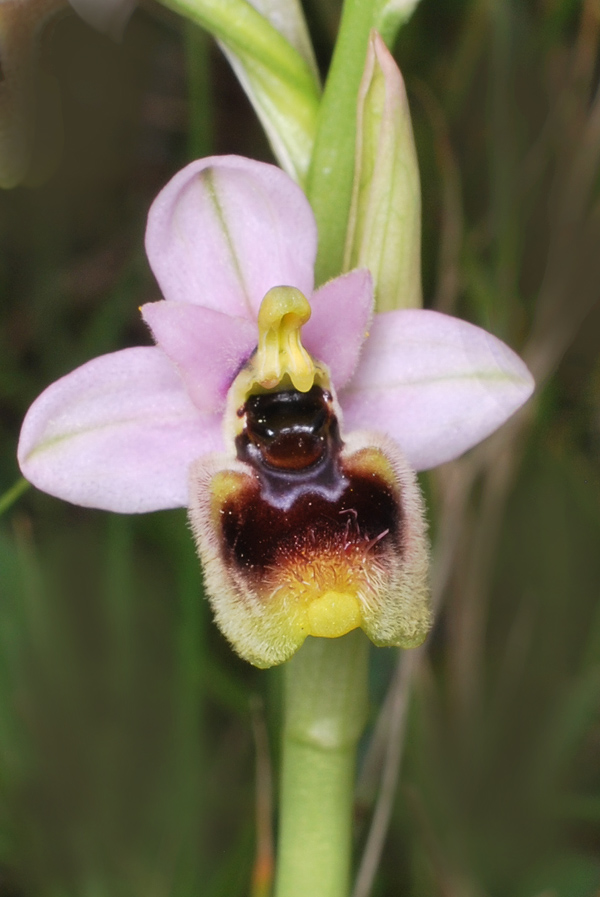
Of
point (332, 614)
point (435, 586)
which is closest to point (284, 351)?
point (332, 614)

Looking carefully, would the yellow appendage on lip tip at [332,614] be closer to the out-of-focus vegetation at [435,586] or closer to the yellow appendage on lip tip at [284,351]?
the yellow appendage on lip tip at [284,351]

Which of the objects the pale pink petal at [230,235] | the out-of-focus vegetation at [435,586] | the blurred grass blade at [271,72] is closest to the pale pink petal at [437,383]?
the pale pink petal at [230,235]

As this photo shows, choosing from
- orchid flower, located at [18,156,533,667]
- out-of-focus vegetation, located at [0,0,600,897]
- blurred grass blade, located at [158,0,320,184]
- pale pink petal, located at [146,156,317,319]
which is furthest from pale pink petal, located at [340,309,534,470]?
out-of-focus vegetation, located at [0,0,600,897]

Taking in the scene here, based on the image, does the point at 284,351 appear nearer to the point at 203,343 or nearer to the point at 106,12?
the point at 203,343

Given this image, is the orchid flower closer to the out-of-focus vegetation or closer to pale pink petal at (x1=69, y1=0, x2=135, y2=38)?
pale pink petal at (x1=69, y1=0, x2=135, y2=38)

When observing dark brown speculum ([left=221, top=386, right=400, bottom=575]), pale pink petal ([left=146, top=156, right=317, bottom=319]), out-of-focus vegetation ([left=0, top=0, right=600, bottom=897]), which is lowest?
out-of-focus vegetation ([left=0, top=0, right=600, bottom=897])

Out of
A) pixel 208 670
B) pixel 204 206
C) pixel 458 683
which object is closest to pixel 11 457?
pixel 208 670

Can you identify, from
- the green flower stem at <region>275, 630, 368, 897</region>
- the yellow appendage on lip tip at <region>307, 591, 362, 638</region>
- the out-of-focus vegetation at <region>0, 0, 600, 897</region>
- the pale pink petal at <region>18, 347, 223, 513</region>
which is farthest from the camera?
the out-of-focus vegetation at <region>0, 0, 600, 897</region>

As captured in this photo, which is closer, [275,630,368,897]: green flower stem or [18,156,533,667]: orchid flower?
[18,156,533,667]: orchid flower
